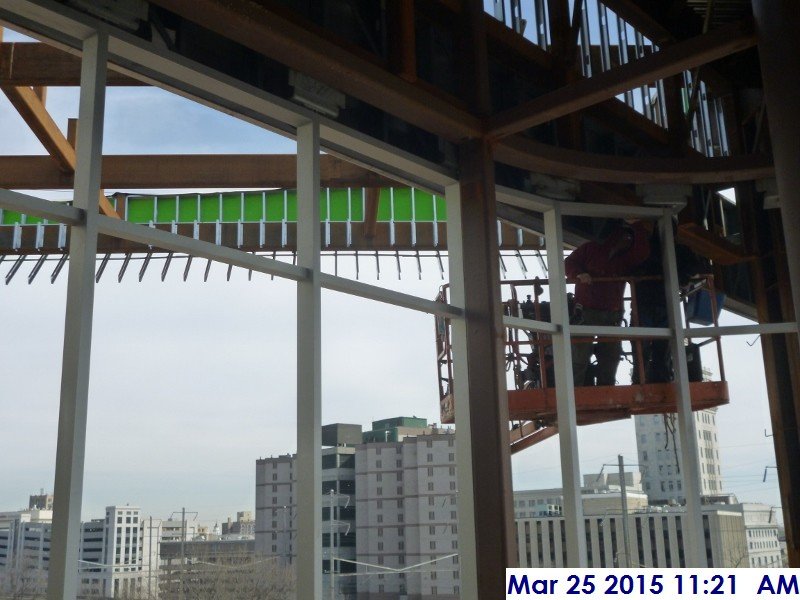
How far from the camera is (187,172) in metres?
10.1

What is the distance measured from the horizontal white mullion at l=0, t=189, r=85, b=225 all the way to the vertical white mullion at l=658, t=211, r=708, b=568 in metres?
7.14

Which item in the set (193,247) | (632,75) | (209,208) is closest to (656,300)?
(632,75)

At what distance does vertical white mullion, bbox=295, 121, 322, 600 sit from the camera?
6715 mm

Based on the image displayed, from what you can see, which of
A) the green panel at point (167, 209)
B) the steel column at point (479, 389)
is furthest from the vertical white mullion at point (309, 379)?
the green panel at point (167, 209)

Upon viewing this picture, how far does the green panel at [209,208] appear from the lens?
41.9 ft

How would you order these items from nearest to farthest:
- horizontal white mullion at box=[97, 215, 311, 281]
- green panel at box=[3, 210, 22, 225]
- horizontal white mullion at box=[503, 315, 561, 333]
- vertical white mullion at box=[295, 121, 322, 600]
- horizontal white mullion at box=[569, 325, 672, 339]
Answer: horizontal white mullion at box=[97, 215, 311, 281] < vertical white mullion at box=[295, 121, 322, 600] < horizontal white mullion at box=[503, 315, 561, 333] < horizontal white mullion at box=[569, 325, 672, 339] < green panel at box=[3, 210, 22, 225]

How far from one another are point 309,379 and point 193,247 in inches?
57.1

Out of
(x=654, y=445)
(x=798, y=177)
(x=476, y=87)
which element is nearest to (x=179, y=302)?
(x=476, y=87)

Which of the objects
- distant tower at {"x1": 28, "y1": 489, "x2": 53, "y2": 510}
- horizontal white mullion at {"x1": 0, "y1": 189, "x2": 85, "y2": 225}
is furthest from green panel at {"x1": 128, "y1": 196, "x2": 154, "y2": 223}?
distant tower at {"x1": 28, "y1": 489, "x2": 53, "y2": 510}

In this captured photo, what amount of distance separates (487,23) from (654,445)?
6.54 metres

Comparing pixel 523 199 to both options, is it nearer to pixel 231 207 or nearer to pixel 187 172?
pixel 187 172

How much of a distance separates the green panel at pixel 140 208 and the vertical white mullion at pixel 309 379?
5.69 m

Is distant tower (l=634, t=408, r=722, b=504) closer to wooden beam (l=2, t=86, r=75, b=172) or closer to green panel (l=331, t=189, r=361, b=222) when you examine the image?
green panel (l=331, t=189, r=361, b=222)

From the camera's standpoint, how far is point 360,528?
28.9 feet
